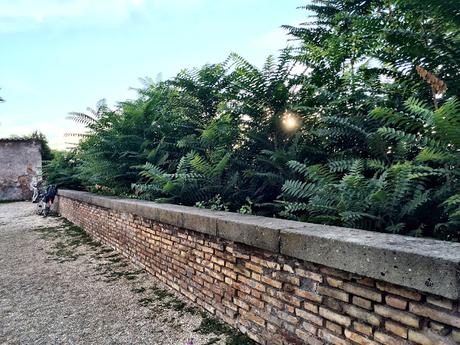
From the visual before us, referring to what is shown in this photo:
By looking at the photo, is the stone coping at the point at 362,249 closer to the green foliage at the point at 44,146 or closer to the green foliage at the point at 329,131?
the green foliage at the point at 329,131

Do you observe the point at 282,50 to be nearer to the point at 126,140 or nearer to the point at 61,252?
the point at 126,140

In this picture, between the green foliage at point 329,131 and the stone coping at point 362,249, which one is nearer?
the stone coping at point 362,249

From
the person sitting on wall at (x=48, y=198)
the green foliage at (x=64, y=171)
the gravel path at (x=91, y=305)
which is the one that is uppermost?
the green foliage at (x=64, y=171)

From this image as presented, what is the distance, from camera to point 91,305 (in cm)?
347

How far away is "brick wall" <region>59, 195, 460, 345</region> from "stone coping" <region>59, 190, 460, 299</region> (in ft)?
0.26

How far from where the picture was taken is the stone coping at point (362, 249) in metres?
1.48

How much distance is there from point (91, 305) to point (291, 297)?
2.23m

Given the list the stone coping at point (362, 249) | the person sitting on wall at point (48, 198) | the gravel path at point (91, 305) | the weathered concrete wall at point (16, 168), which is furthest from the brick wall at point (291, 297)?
the weathered concrete wall at point (16, 168)

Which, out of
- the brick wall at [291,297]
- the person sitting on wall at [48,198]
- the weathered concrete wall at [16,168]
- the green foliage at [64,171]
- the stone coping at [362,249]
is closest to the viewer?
the stone coping at [362,249]

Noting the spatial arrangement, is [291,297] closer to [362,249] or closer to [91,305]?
[362,249]

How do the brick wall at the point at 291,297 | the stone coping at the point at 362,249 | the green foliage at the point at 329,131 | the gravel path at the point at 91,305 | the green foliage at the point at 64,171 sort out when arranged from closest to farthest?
the stone coping at the point at 362,249 → the brick wall at the point at 291,297 → the green foliage at the point at 329,131 → the gravel path at the point at 91,305 → the green foliage at the point at 64,171

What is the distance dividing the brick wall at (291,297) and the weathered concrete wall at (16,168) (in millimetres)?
16803

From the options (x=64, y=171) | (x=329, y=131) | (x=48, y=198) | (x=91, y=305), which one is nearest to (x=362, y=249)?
(x=329, y=131)

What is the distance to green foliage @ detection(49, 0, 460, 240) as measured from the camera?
2.36 metres
